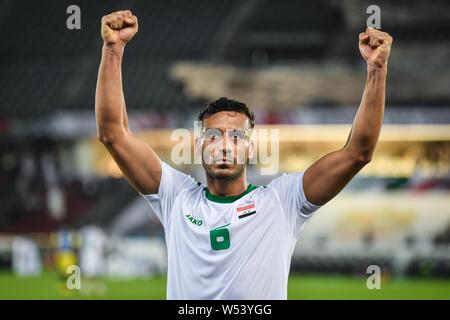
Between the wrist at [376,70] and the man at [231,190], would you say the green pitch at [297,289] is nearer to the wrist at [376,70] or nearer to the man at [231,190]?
the man at [231,190]

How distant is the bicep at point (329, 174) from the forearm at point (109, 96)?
3.21 ft

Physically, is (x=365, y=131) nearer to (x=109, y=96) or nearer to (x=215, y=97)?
(x=109, y=96)

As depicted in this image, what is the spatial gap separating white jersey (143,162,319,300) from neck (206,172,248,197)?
0.10 feet

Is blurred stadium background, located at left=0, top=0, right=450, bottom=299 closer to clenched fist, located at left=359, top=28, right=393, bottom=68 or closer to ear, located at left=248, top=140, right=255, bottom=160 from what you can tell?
ear, located at left=248, top=140, right=255, bottom=160

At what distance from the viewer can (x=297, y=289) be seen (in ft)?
65.0

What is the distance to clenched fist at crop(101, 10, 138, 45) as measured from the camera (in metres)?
4.64

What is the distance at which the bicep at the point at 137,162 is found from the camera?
15.5ft

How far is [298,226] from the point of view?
4.78 meters

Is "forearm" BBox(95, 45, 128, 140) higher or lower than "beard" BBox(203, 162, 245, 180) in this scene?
higher

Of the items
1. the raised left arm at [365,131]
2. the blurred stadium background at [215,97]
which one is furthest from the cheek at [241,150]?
the blurred stadium background at [215,97]

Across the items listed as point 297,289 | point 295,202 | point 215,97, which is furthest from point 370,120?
point 215,97
